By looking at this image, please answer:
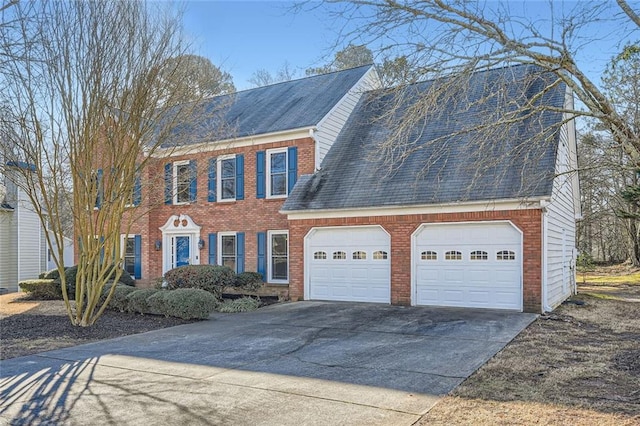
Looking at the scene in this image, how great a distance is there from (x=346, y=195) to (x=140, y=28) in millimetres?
6749

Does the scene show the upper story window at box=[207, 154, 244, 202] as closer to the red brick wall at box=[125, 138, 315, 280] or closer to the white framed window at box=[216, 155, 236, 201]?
the white framed window at box=[216, 155, 236, 201]

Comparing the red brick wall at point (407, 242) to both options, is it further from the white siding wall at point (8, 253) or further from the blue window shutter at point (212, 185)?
the white siding wall at point (8, 253)

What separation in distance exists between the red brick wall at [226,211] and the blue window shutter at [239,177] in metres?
0.14

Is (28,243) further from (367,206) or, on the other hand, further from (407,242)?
(407,242)

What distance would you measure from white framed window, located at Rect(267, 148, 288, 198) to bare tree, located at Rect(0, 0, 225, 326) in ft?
18.2

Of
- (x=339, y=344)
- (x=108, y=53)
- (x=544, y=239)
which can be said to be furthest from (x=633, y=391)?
(x=108, y=53)

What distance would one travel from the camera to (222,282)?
49.4 ft

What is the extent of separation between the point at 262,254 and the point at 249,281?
1.29 metres

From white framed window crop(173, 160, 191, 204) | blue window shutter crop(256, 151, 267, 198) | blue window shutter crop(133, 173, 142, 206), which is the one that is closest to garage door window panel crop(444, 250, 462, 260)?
blue window shutter crop(256, 151, 267, 198)

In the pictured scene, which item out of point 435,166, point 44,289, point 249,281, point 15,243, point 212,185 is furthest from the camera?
point 15,243

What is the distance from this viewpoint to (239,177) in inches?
682

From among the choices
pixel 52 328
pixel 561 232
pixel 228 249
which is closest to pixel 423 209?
pixel 561 232

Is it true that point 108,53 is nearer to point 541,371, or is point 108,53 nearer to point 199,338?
point 199,338

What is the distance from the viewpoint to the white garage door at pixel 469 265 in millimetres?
12164
